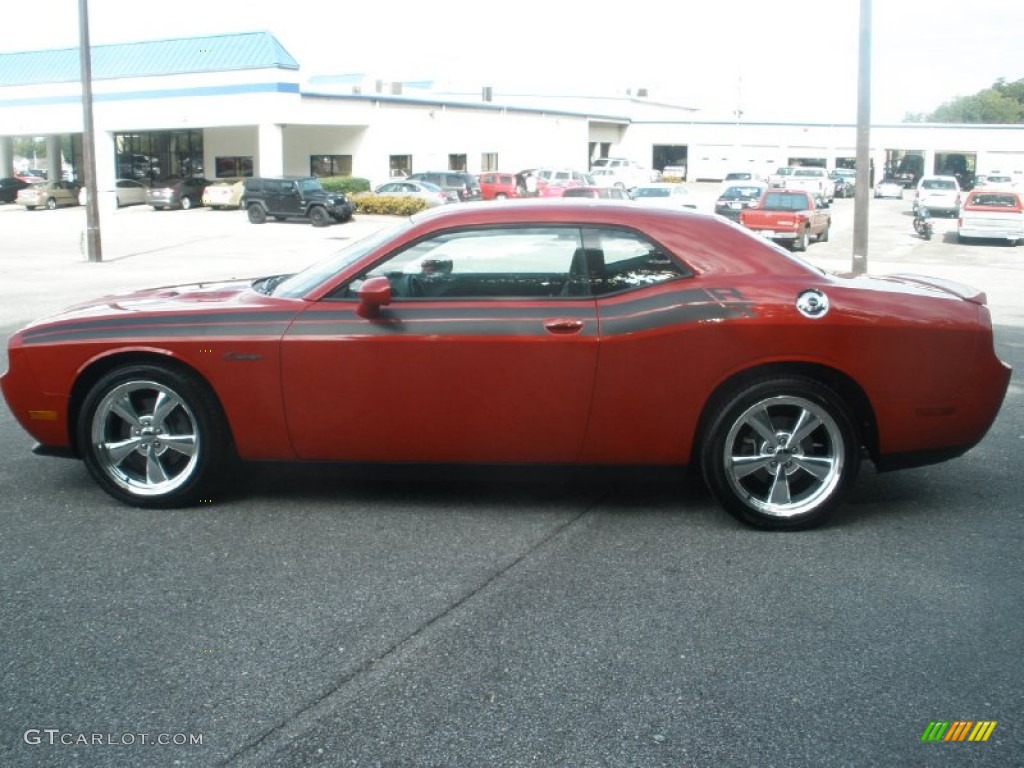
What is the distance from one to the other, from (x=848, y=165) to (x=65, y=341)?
84.6 m

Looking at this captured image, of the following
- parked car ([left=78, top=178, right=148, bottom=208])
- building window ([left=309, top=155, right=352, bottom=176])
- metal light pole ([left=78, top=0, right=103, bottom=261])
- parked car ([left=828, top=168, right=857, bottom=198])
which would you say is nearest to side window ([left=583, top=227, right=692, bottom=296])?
metal light pole ([left=78, top=0, right=103, bottom=261])

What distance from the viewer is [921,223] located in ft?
123

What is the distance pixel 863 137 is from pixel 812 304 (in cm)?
1751

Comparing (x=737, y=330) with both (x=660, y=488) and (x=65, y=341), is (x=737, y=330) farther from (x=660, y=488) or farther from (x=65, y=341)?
(x=65, y=341)

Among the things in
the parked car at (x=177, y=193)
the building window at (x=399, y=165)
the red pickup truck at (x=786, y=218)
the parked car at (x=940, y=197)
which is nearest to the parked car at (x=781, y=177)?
the parked car at (x=940, y=197)

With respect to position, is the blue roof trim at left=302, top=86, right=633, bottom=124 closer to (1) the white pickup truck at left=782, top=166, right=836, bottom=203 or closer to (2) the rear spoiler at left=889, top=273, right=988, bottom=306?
(1) the white pickup truck at left=782, top=166, right=836, bottom=203

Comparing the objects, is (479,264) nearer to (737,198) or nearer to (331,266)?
(331,266)

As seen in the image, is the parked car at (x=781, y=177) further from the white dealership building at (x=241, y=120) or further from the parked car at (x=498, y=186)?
the parked car at (x=498, y=186)

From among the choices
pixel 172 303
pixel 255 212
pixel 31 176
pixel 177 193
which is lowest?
pixel 172 303

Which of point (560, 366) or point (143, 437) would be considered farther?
point (143, 437)

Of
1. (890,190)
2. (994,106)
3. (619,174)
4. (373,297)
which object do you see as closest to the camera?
(373,297)

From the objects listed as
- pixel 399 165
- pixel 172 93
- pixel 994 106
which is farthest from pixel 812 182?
pixel 994 106

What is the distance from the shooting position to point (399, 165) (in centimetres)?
5512

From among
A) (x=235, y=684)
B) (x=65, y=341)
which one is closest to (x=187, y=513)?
(x=65, y=341)
